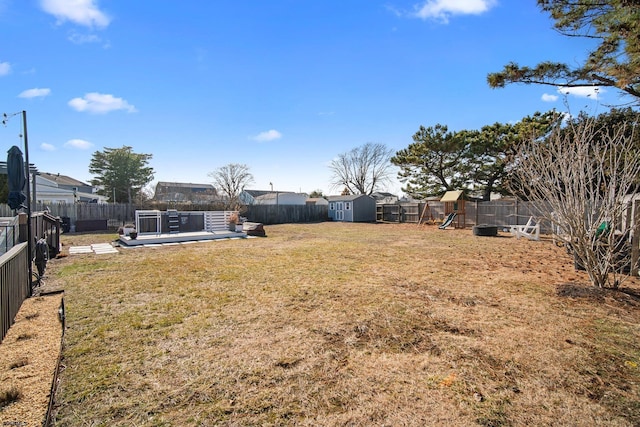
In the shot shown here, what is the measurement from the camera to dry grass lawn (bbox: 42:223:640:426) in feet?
6.29

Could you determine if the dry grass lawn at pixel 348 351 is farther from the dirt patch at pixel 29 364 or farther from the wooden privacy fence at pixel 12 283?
the wooden privacy fence at pixel 12 283

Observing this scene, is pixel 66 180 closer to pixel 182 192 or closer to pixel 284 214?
pixel 182 192

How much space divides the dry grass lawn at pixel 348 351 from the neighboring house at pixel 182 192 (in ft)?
66.1

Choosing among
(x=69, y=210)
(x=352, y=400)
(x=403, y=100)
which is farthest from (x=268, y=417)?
(x=69, y=210)

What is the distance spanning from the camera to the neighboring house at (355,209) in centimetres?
2427

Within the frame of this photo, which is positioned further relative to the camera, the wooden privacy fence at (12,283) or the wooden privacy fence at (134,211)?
→ the wooden privacy fence at (134,211)

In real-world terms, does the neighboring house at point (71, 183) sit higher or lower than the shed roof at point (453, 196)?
higher

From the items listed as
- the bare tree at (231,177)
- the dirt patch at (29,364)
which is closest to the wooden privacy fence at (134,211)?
the dirt patch at (29,364)

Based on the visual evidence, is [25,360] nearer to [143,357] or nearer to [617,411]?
[143,357]

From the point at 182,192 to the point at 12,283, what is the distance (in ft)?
115

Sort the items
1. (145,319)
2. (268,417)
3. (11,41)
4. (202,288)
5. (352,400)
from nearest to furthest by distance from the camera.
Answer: (268,417) < (352,400) < (145,319) < (202,288) < (11,41)

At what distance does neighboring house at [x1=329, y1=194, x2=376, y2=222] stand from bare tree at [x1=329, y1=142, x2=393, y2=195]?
13.1m

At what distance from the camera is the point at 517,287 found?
16.0 ft

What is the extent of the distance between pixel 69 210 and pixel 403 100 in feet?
59.0
